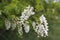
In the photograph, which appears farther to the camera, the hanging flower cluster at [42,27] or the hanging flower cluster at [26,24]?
the hanging flower cluster at [42,27]

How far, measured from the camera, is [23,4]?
4492 mm

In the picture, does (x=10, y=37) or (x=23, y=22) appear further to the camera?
(x=10, y=37)

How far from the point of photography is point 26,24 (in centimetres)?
411

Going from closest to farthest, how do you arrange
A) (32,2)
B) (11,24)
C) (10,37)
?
(11,24) → (32,2) → (10,37)

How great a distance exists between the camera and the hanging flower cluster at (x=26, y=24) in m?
3.97

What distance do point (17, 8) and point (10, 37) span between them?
3.12 ft

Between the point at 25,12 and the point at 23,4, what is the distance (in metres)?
0.55

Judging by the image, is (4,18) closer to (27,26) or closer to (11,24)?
(11,24)

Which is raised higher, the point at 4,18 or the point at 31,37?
the point at 4,18

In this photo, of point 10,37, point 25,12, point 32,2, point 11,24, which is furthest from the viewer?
point 10,37

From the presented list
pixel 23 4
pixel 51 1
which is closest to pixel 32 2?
pixel 23 4

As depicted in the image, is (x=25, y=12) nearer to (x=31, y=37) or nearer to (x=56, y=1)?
(x=31, y=37)

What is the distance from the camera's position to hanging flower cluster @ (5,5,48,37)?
3969 millimetres

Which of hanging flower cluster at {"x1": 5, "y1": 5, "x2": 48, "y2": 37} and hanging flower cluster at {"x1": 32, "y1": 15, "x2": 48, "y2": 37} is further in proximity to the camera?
hanging flower cluster at {"x1": 32, "y1": 15, "x2": 48, "y2": 37}
